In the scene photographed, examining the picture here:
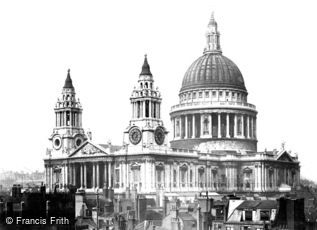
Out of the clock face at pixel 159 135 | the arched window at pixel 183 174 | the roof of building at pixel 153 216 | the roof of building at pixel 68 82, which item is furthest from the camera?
the roof of building at pixel 68 82

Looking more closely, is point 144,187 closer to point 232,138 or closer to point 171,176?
point 171,176

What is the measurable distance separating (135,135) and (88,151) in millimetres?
10233

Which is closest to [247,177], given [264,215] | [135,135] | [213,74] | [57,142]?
[213,74]

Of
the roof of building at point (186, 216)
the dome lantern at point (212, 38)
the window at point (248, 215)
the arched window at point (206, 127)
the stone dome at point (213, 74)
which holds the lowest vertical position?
the roof of building at point (186, 216)

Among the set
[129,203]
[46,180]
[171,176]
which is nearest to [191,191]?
[171,176]

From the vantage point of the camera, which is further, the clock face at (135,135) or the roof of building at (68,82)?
the roof of building at (68,82)

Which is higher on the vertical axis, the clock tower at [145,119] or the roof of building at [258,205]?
the clock tower at [145,119]

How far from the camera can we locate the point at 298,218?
197 feet

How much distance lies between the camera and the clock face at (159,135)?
146m

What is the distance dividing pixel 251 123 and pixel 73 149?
38.4m

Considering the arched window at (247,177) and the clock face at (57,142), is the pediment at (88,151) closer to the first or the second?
the clock face at (57,142)

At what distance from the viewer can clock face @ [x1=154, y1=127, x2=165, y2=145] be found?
14585cm

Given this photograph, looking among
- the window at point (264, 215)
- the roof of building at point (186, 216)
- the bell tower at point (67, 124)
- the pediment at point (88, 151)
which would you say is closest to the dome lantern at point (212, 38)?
the bell tower at point (67, 124)

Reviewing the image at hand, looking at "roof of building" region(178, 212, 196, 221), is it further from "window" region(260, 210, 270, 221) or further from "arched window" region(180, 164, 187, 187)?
"arched window" region(180, 164, 187, 187)
